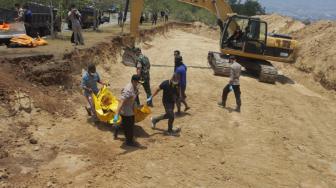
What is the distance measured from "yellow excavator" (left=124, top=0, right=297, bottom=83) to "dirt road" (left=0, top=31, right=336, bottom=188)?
523cm

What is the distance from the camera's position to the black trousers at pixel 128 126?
11.0 m

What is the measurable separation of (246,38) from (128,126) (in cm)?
1358

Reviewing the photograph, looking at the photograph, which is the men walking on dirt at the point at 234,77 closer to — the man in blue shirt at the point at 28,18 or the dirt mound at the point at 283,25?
the man in blue shirt at the point at 28,18

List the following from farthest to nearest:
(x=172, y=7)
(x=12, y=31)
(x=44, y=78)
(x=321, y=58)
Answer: (x=172, y=7) → (x=321, y=58) → (x=12, y=31) → (x=44, y=78)

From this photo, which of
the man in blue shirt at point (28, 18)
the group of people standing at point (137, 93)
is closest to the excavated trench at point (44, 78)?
the group of people standing at point (137, 93)

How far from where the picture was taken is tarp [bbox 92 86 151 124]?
1217 cm

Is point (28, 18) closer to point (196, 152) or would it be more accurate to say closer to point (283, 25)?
point (196, 152)

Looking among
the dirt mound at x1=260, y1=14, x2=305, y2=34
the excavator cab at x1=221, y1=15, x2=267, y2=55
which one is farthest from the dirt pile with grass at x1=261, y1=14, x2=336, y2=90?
the dirt mound at x1=260, y1=14, x2=305, y2=34

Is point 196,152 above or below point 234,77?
→ below

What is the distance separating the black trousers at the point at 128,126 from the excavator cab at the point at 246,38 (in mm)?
13131

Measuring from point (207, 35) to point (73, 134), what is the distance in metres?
47.0

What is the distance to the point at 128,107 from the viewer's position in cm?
1084

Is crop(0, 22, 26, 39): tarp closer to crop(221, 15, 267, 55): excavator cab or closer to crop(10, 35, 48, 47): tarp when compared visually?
crop(10, 35, 48, 47): tarp

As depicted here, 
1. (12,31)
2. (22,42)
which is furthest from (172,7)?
(22,42)
